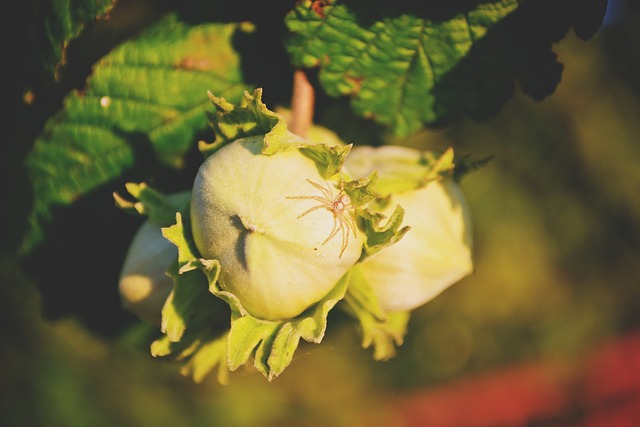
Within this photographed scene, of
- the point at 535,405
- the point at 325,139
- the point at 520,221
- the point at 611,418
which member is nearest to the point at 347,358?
the point at 520,221

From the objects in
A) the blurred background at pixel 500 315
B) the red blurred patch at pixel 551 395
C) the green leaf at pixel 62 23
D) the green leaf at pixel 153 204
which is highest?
the green leaf at pixel 62 23

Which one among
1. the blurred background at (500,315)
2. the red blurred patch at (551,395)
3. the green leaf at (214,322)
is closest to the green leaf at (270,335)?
the green leaf at (214,322)

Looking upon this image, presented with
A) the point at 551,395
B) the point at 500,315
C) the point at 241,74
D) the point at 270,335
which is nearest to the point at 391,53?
the point at 241,74

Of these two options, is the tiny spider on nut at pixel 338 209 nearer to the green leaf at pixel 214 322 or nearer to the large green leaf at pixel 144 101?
the green leaf at pixel 214 322

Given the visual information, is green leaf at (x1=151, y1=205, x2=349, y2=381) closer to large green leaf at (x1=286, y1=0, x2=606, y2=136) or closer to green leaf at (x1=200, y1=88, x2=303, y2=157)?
green leaf at (x1=200, y1=88, x2=303, y2=157)

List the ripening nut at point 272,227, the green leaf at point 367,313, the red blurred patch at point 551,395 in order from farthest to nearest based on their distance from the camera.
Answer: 1. the red blurred patch at point 551,395
2. the green leaf at point 367,313
3. the ripening nut at point 272,227

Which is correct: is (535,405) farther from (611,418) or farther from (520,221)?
(520,221)

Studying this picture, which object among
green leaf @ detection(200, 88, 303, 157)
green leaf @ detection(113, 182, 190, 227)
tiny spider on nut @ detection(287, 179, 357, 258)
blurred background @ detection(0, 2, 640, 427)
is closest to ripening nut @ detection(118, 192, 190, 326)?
green leaf @ detection(113, 182, 190, 227)
